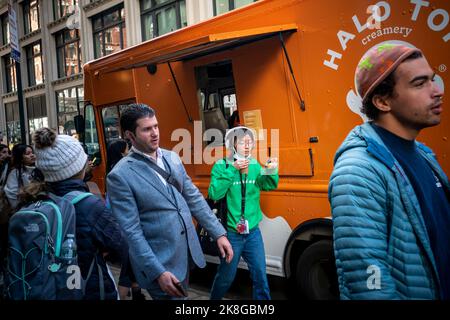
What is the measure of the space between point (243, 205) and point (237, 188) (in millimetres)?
180

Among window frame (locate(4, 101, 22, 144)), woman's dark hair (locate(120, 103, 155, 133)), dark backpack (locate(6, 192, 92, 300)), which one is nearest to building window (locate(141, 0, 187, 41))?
woman's dark hair (locate(120, 103, 155, 133))

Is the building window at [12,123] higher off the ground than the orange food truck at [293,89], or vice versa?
the building window at [12,123]

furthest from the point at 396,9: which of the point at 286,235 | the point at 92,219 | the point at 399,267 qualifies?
the point at 92,219

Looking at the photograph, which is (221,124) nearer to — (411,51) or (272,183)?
(272,183)

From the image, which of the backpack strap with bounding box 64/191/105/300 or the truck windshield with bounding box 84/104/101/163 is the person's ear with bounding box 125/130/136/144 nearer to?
the backpack strap with bounding box 64/191/105/300

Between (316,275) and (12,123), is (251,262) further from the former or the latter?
(12,123)

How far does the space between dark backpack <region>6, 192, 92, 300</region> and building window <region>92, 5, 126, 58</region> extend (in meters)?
17.0

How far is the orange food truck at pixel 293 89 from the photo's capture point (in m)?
3.69

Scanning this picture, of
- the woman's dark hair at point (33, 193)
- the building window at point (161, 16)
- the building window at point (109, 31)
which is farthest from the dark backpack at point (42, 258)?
the building window at point (109, 31)

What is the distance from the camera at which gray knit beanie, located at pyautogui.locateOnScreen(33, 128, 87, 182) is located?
252 centimetres

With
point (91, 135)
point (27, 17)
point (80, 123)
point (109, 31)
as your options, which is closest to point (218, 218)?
point (91, 135)

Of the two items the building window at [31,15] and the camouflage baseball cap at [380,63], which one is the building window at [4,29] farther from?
the camouflage baseball cap at [380,63]

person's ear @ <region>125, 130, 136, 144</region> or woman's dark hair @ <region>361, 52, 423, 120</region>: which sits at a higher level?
woman's dark hair @ <region>361, 52, 423, 120</region>

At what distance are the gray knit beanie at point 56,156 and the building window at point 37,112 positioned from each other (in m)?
22.7
